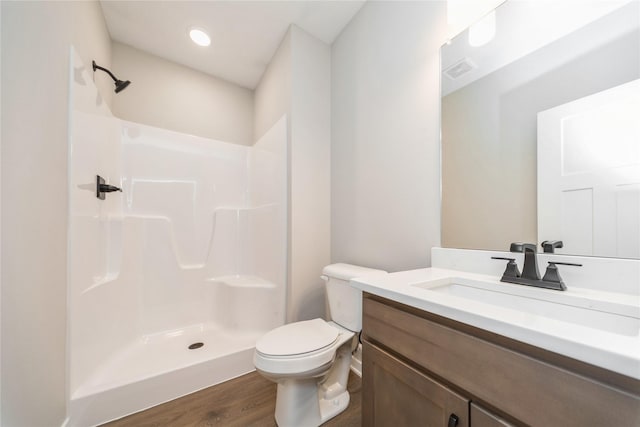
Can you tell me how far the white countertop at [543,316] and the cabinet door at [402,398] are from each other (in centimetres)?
19

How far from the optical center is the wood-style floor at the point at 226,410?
1.18 m

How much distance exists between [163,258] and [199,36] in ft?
6.12

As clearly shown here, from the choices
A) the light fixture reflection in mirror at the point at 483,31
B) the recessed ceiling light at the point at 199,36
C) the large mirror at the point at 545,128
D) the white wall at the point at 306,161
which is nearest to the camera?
the large mirror at the point at 545,128

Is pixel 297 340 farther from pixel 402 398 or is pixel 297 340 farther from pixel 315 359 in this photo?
pixel 402 398

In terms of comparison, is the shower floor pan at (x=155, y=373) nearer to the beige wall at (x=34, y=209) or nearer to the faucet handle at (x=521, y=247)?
the beige wall at (x=34, y=209)

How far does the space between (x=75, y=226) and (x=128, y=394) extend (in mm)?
939

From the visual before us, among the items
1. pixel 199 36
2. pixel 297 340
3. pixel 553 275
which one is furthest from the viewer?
pixel 199 36

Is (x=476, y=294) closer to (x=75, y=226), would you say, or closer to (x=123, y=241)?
(x=75, y=226)

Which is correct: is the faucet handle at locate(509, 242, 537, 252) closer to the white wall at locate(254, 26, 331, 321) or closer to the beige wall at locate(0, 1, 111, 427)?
the white wall at locate(254, 26, 331, 321)

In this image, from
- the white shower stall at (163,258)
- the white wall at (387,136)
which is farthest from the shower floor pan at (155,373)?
the white wall at (387,136)

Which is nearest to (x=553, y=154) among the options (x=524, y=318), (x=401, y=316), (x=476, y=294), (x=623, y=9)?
(x=623, y=9)

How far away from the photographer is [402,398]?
669 millimetres

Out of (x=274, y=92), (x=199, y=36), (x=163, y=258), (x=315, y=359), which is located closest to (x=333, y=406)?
(x=315, y=359)

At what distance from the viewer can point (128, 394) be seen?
49.6 inches
